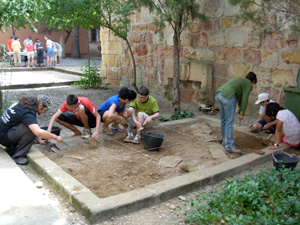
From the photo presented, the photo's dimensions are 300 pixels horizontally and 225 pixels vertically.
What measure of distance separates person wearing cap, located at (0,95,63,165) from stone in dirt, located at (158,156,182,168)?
1.34 m

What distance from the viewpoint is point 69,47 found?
27391 mm

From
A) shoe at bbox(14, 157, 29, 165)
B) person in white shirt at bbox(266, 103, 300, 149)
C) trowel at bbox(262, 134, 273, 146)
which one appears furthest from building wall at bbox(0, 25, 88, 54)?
person in white shirt at bbox(266, 103, 300, 149)

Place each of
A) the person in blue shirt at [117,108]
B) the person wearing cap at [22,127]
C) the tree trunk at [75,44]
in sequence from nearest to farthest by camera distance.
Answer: the person wearing cap at [22,127] < the person in blue shirt at [117,108] < the tree trunk at [75,44]

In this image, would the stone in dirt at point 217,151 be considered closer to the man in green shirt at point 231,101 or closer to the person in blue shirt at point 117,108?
the man in green shirt at point 231,101

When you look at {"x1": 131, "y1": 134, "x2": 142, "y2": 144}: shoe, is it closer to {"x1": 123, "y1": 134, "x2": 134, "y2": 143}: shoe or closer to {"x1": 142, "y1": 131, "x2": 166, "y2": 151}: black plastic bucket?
{"x1": 123, "y1": 134, "x2": 134, "y2": 143}: shoe

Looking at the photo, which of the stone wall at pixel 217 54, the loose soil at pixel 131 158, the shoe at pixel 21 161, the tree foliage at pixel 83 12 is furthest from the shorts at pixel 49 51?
the shoe at pixel 21 161

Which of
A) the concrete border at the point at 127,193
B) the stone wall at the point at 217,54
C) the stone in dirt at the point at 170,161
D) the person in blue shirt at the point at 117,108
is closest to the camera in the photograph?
the concrete border at the point at 127,193

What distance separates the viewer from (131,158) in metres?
4.38

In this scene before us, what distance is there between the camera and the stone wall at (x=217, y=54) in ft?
20.6

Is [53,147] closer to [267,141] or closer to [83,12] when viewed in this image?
[267,141]

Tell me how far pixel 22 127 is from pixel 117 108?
4.96 feet

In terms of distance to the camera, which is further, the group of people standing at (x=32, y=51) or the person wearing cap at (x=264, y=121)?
the group of people standing at (x=32, y=51)

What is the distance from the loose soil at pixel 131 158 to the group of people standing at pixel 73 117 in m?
0.24

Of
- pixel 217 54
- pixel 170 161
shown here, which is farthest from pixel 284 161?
pixel 217 54
